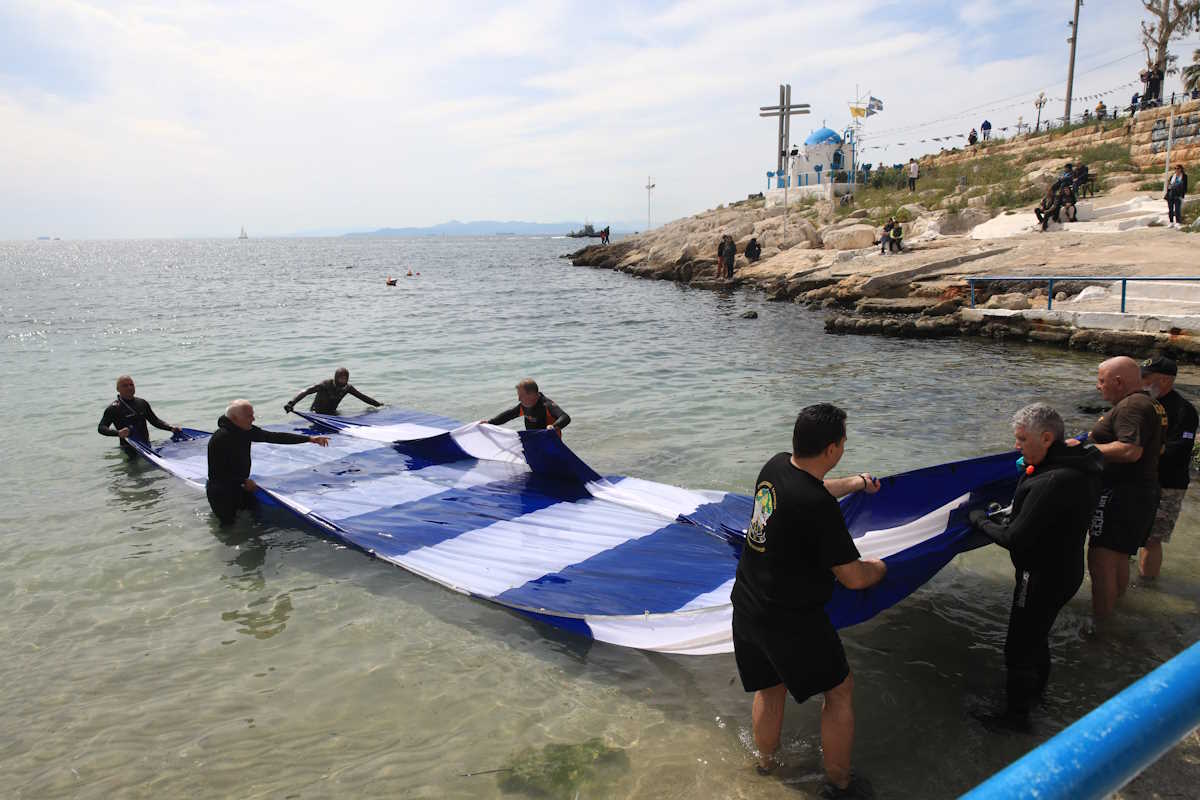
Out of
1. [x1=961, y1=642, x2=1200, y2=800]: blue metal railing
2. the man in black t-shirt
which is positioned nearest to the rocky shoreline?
the man in black t-shirt

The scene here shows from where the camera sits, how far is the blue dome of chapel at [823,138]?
59031 mm

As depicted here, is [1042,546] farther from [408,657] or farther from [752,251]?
[752,251]

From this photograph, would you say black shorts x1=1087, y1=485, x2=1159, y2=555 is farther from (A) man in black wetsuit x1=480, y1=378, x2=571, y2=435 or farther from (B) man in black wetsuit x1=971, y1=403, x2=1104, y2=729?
(A) man in black wetsuit x1=480, y1=378, x2=571, y2=435

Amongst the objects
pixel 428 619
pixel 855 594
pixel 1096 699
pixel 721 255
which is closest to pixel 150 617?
pixel 428 619

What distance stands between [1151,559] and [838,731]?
3.96m

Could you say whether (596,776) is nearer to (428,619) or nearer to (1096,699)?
(428,619)

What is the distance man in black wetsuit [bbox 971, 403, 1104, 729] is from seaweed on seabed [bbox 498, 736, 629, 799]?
2499 mm

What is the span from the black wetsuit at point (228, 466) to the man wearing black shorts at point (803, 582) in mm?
6303

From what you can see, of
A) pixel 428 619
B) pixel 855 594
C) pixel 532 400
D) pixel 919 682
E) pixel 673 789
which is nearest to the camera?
pixel 673 789

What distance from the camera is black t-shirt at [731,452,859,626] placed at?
3607 mm

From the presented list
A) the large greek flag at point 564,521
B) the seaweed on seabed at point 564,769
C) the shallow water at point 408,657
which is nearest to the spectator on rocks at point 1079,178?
the shallow water at point 408,657

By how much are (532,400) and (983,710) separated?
20.0 feet

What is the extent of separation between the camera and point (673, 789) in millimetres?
4402

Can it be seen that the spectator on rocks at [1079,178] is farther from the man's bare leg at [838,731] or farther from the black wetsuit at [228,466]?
the man's bare leg at [838,731]
